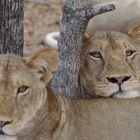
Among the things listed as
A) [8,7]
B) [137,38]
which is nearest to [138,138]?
[137,38]

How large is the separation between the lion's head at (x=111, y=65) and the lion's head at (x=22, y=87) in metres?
0.41

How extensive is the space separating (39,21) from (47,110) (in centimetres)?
480

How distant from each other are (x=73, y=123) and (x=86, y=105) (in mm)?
107

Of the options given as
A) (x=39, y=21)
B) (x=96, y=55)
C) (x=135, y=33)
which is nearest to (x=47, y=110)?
(x=96, y=55)

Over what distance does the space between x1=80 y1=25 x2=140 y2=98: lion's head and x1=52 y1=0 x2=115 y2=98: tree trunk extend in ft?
0.16

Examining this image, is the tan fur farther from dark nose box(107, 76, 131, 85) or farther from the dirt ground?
the dirt ground

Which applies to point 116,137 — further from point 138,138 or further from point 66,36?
point 66,36

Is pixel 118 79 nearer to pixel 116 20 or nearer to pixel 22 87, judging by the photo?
pixel 22 87

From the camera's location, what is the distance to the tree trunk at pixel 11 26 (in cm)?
324

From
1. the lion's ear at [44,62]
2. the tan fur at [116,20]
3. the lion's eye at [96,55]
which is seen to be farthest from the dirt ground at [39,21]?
the lion's ear at [44,62]

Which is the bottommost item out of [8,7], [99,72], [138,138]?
[138,138]

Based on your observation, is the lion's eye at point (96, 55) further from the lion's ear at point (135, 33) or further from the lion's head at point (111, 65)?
the lion's ear at point (135, 33)

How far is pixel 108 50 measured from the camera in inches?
127

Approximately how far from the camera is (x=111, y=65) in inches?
125
